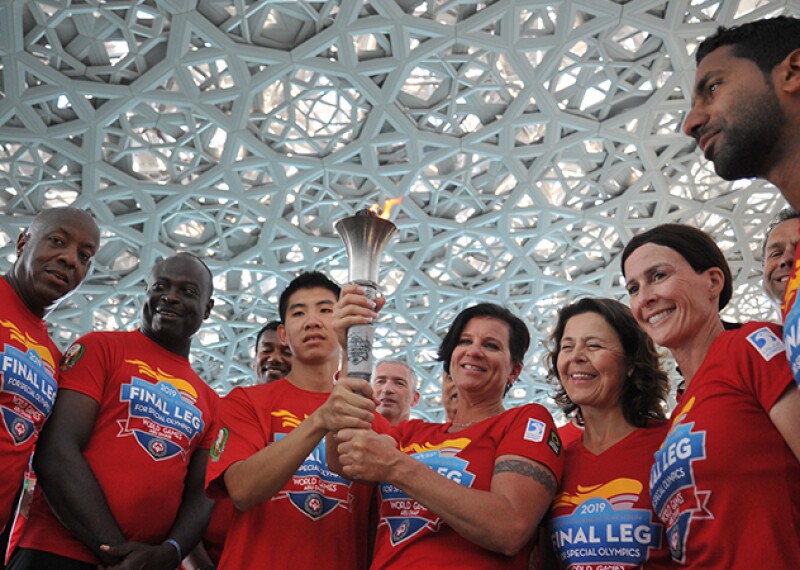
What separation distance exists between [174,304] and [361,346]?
2085mm

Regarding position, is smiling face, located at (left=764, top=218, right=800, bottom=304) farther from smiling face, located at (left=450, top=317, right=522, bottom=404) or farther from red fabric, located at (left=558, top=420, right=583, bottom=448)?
smiling face, located at (left=450, top=317, right=522, bottom=404)

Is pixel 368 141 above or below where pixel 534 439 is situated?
above

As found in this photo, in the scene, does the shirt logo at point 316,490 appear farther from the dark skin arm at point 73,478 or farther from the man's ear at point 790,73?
the man's ear at point 790,73

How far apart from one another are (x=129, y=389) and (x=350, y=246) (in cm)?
195

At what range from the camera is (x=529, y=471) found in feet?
10.1

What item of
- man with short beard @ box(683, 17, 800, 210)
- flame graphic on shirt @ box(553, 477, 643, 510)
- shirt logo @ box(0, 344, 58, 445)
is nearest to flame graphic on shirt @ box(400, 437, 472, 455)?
flame graphic on shirt @ box(553, 477, 643, 510)

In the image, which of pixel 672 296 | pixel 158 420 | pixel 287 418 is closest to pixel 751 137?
pixel 672 296

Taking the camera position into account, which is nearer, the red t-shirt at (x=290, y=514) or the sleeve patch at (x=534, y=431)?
the sleeve patch at (x=534, y=431)

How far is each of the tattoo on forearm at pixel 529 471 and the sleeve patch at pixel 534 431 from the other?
0.44ft

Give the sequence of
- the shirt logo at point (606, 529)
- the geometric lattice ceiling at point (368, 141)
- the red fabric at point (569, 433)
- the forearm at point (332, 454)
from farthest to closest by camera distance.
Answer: the geometric lattice ceiling at point (368, 141), the red fabric at point (569, 433), the forearm at point (332, 454), the shirt logo at point (606, 529)

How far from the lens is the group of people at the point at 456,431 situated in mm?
2498

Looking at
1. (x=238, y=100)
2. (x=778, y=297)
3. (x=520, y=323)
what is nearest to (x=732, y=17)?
(x=238, y=100)

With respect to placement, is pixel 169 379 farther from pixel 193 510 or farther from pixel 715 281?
pixel 715 281

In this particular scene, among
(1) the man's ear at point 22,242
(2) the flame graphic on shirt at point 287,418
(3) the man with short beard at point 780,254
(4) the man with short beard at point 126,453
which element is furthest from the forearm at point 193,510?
(3) the man with short beard at point 780,254
